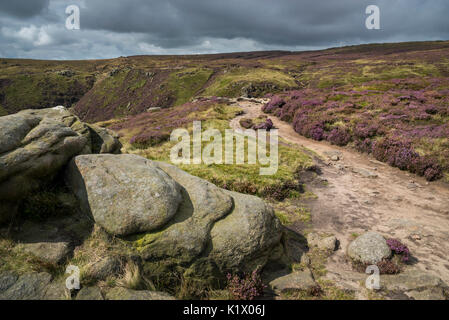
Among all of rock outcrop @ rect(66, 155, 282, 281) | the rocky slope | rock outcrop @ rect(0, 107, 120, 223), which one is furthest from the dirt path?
rock outcrop @ rect(0, 107, 120, 223)

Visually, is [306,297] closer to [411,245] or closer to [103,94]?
[411,245]

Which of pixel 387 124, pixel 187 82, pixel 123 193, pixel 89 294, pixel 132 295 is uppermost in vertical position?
pixel 187 82

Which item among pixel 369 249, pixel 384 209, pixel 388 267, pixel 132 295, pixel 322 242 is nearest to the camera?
pixel 132 295

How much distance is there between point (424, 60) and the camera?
95750 millimetres

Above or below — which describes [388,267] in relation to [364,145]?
below

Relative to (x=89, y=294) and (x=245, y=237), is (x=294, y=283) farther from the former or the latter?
(x=89, y=294)

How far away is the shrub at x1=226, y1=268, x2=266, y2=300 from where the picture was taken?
6527 mm

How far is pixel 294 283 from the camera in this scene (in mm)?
7180

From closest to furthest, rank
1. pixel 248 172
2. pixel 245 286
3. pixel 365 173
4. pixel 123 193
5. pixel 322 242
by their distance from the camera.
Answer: pixel 245 286
pixel 123 193
pixel 322 242
pixel 248 172
pixel 365 173

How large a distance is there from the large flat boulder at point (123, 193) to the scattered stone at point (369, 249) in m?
6.88

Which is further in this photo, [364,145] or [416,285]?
[364,145]

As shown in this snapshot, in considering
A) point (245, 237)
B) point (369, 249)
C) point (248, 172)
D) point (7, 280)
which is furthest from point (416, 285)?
point (7, 280)

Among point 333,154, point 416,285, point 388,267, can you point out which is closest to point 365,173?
point 333,154

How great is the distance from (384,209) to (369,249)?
15.6 feet
